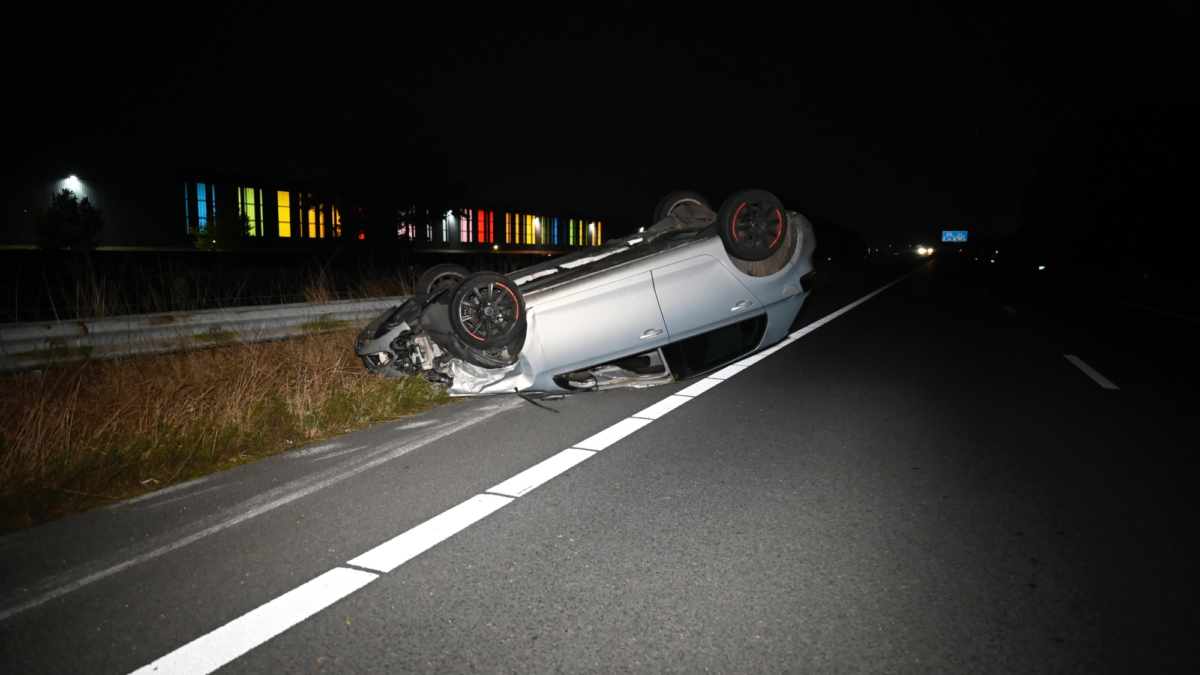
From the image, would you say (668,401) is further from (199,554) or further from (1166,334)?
(1166,334)

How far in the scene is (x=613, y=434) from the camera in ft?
17.6

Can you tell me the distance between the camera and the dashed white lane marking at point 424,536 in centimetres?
250

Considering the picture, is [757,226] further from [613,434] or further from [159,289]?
[159,289]

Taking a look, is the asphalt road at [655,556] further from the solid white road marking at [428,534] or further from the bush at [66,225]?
the bush at [66,225]

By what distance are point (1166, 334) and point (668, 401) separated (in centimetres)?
1085

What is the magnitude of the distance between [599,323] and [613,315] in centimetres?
14

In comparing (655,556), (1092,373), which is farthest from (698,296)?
(1092,373)

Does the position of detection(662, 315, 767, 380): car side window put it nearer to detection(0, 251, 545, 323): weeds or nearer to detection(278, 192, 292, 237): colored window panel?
detection(0, 251, 545, 323): weeds

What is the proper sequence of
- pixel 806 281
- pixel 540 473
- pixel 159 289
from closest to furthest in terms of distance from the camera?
pixel 540 473 → pixel 806 281 → pixel 159 289

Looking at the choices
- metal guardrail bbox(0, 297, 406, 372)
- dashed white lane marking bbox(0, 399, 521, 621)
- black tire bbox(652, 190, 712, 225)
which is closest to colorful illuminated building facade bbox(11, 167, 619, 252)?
metal guardrail bbox(0, 297, 406, 372)

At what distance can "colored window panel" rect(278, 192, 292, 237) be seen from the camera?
55938 millimetres

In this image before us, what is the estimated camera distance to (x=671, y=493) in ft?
13.6

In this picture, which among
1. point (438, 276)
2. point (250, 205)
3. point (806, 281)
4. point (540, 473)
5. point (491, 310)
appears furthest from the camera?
point (250, 205)

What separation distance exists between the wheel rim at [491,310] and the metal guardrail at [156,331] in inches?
109
